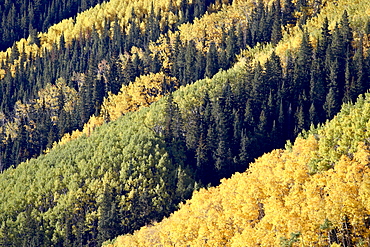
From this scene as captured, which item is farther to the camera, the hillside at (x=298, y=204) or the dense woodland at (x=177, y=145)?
the dense woodland at (x=177, y=145)

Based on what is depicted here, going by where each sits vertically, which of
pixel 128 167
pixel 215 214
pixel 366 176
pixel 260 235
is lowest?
pixel 128 167

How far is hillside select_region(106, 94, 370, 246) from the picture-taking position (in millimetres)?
84812

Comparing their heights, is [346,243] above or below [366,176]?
below

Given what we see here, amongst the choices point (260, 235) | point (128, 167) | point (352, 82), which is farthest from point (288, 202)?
point (352, 82)

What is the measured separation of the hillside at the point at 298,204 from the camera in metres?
84.8

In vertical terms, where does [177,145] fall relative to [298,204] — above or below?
below

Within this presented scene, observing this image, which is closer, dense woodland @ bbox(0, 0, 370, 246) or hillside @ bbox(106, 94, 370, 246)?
hillside @ bbox(106, 94, 370, 246)

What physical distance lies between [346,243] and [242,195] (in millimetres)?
29402

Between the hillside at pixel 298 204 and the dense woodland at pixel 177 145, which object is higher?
the hillside at pixel 298 204

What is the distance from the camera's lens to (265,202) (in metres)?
107

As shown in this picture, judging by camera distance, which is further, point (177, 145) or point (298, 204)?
point (177, 145)

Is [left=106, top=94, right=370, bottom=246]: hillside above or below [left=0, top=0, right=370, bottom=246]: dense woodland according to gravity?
above

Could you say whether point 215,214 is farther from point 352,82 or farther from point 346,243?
point 352,82

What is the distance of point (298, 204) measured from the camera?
93938 millimetres
